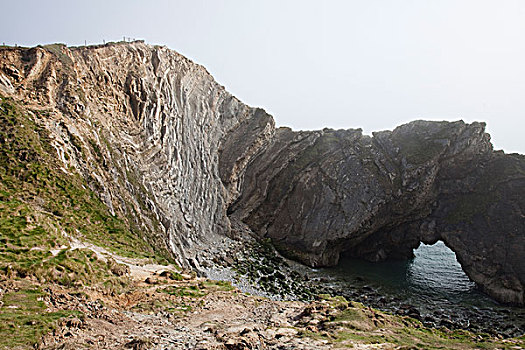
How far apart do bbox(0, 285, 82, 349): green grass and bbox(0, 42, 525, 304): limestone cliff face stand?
43.8 feet

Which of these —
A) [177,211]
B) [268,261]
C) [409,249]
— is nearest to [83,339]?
[177,211]

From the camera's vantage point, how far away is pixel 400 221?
152 ft

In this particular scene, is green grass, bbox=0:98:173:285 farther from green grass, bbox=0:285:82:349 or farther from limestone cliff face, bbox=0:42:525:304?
limestone cliff face, bbox=0:42:525:304

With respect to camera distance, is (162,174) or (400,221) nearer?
(162,174)

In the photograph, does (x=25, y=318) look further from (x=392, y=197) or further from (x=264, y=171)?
(x=392, y=197)

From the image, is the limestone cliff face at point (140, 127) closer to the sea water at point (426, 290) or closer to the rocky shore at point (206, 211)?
the rocky shore at point (206, 211)

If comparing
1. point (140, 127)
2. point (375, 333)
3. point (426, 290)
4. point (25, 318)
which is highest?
point (140, 127)

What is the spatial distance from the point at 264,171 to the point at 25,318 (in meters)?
39.4

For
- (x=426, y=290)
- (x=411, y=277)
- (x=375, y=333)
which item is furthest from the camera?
(x=411, y=277)

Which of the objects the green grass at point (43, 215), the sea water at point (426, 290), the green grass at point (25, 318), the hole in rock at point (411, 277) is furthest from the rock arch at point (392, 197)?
the green grass at point (25, 318)

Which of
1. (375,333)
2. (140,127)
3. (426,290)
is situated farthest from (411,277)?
(140,127)

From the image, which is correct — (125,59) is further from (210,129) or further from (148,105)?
(210,129)

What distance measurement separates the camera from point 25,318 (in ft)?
31.8

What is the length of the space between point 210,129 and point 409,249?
35.6 meters
